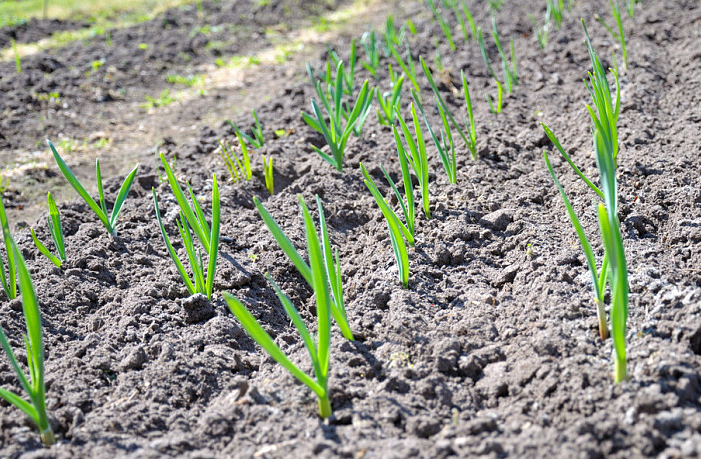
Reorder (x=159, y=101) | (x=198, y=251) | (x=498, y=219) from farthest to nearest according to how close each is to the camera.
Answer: (x=159, y=101), (x=498, y=219), (x=198, y=251)

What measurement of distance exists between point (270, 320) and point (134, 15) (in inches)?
267

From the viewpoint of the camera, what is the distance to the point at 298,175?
3072 mm

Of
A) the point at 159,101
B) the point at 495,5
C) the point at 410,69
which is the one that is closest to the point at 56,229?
the point at 410,69

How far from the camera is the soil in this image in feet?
4.52

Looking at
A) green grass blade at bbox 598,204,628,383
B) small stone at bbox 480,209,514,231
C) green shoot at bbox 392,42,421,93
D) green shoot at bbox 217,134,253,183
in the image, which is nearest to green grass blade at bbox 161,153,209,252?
green shoot at bbox 217,134,253,183

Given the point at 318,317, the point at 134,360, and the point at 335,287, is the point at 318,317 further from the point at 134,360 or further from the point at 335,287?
the point at 134,360

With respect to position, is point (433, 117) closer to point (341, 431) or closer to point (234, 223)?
point (234, 223)

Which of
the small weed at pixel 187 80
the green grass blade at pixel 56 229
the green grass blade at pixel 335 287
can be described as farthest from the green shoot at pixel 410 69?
the small weed at pixel 187 80

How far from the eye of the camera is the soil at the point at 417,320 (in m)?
1.38

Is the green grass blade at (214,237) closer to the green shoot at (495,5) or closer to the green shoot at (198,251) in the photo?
the green shoot at (198,251)

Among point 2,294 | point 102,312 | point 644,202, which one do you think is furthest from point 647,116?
point 2,294

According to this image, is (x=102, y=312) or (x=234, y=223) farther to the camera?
(x=234, y=223)

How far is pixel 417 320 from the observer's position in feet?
5.86

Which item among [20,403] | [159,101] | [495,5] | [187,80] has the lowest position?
[20,403]
